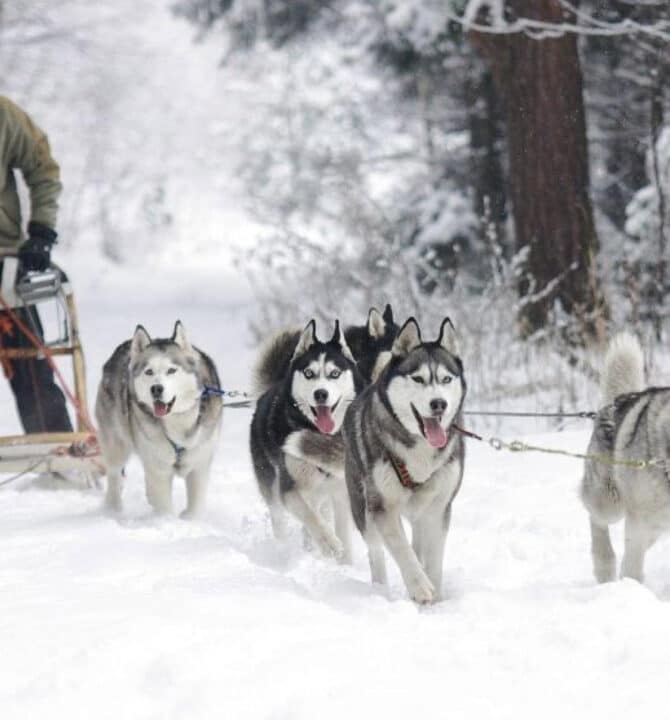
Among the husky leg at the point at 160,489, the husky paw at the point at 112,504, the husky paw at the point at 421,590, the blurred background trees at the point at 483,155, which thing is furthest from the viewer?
the blurred background trees at the point at 483,155

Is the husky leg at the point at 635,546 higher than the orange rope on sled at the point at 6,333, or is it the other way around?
the orange rope on sled at the point at 6,333

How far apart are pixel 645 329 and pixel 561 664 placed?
5406 millimetres

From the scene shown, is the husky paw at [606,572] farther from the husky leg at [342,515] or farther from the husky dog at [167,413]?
the husky dog at [167,413]

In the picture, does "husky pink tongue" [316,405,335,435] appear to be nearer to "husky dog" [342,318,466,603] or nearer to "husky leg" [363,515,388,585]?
"husky dog" [342,318,466,603]

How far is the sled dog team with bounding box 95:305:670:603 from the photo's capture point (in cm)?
383

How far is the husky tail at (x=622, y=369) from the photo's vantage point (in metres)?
4.22

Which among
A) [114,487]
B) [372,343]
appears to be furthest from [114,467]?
[372,343]

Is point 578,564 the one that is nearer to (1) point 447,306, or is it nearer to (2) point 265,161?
(1) point 447,306

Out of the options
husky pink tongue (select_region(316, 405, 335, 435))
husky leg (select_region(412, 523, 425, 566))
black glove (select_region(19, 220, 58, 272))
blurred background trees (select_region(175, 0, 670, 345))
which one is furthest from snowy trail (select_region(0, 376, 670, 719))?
blurred background trees (select_region(175, 0, 670, 345))

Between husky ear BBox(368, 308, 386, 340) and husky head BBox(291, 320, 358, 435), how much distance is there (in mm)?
279

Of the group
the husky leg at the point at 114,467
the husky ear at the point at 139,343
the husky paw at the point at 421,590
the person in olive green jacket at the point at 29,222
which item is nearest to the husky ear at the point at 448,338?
the husky paw at the point at 421,590

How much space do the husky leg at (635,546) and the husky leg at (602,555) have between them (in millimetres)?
167

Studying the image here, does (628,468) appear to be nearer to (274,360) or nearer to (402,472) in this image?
(402,472)

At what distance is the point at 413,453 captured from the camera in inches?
151
